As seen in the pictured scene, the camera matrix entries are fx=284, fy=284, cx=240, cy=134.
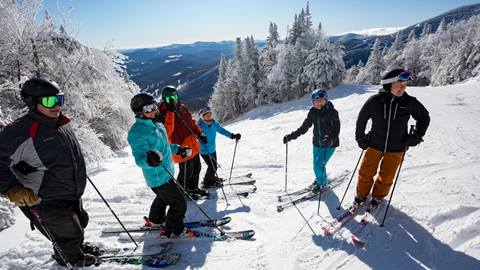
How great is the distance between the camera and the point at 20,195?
2.97 meters

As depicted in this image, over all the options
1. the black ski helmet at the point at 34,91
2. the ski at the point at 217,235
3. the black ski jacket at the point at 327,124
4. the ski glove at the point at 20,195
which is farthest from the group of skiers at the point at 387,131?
the ski glove at the point at 20,195

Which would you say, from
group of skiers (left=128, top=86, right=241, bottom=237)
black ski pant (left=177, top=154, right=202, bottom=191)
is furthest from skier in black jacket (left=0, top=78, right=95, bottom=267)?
black ski pant (left=177, top=154, right=202, bottom=191)

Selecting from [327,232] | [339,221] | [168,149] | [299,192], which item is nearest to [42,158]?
[168,149]

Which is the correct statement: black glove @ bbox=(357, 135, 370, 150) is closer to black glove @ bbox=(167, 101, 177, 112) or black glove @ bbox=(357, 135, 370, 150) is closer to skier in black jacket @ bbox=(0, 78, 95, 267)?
black glove @ bbox=(167, 101, 177, 112)

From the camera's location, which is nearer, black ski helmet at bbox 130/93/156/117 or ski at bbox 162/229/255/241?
black ski helmet at bbox 130/93/156/117

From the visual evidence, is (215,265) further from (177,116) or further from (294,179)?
(294,179)

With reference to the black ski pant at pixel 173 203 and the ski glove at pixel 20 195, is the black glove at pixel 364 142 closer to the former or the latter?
the black ski pant at pixel 173 203

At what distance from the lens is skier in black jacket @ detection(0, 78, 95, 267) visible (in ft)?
10.1

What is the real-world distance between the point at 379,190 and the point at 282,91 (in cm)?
3528

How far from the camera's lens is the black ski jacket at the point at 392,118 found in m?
4.20

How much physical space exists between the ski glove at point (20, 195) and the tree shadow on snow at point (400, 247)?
3580mm

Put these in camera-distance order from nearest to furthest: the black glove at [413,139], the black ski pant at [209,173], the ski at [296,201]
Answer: the black glove at [413,139], the ski at [296,201], the black ski pant at [209,173]

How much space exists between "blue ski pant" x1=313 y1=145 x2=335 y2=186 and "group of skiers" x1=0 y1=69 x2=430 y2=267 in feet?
0.07

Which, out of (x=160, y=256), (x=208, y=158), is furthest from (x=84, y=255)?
(x=208, y=158)
